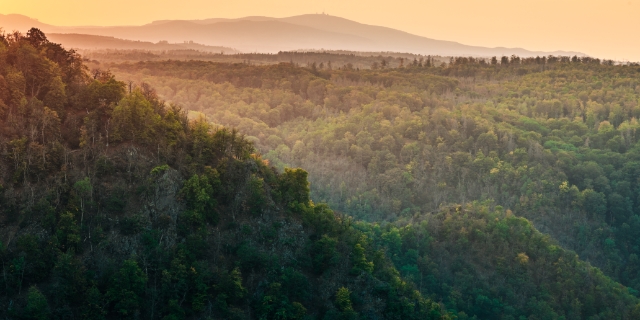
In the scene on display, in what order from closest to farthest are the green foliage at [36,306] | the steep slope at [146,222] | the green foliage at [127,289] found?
the green foliage at [36,306] → the green foliage at [127,289] → the steep slope at [146,222]

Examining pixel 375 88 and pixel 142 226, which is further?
pixel 375 88

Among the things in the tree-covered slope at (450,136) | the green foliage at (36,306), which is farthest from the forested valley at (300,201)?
the tree-covered slope at (450,136)

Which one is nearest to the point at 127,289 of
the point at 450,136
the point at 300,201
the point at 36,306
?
the point at 36,306

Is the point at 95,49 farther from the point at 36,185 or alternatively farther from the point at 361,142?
the point at 36,185

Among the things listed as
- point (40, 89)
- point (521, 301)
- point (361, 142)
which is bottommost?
point (521, 301)

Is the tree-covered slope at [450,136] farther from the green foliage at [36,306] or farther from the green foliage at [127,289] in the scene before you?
the green foliage at [36,306]

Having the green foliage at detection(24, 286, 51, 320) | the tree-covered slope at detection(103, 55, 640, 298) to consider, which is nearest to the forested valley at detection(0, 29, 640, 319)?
the green foliage at detection(24, 286, 51, 320)

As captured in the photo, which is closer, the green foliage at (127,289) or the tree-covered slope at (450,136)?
the green foliage at (127,289)

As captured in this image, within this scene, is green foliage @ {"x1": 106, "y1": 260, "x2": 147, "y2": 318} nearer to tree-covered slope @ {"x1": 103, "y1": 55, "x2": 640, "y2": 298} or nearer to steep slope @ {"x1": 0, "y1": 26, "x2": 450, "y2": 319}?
steep slope @ {"x1": 0, "y1": 26, "x2": 450, "y2": 319}

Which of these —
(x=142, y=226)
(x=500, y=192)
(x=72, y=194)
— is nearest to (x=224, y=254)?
(x=142, y=226)

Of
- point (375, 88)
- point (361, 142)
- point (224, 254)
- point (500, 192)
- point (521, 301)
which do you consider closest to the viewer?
point (224, 254)
